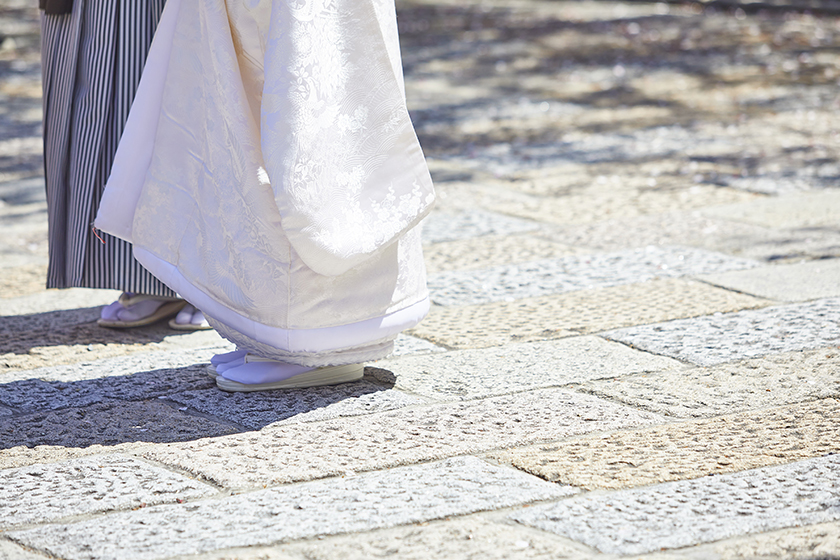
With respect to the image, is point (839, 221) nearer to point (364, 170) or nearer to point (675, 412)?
point (675, 412)

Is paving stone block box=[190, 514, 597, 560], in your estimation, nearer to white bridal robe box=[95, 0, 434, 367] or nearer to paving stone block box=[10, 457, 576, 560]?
paving stone block box=[10, 457, 576, 560]

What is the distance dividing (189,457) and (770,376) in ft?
5.15

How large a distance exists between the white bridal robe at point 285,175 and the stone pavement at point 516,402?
252 millimetres

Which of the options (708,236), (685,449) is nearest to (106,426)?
(685,449)

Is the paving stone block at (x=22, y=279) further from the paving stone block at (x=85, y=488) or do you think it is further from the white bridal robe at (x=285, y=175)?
the paving stone block at (x=85, y=488)

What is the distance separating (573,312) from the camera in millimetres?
3684

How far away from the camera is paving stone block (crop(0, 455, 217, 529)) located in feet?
7.25

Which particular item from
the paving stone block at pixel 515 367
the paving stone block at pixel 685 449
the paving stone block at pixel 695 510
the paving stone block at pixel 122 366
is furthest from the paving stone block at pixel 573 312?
the paving stone block at pixel 695 510

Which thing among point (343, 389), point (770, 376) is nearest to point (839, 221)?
point (770, 376)

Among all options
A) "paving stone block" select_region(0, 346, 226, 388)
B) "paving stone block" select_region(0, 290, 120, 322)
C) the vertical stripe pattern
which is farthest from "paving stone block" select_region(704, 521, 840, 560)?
"paving stone block" select_region(0, 290, 120, 322)

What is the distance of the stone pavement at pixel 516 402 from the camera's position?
2.11 metres

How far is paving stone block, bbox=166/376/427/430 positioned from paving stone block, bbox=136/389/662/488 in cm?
6

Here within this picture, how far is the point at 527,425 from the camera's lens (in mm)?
2674

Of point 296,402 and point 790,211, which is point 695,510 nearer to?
point 296,402
